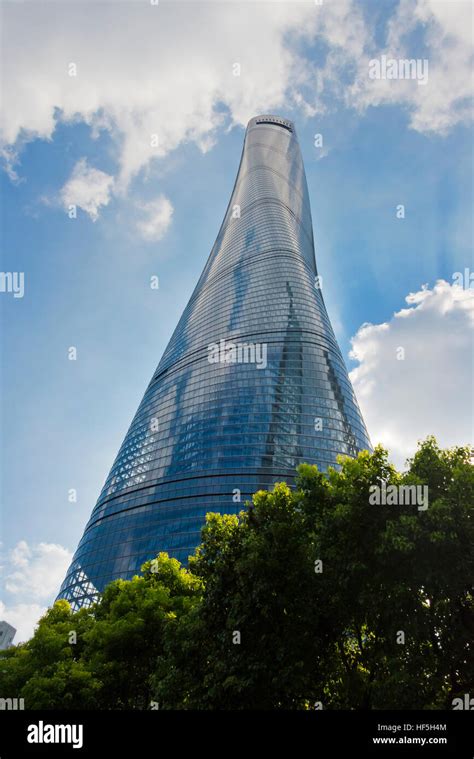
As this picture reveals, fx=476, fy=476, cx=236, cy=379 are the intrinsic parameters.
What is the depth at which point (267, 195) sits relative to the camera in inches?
4564

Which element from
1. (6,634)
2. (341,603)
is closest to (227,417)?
(341,603)

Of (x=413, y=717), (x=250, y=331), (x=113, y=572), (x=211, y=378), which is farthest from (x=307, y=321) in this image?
(x=413, y=717)

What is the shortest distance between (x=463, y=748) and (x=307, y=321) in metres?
70.0

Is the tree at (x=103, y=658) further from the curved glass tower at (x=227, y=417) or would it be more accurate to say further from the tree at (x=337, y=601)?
the curved glass tower at (x=227, y=417)

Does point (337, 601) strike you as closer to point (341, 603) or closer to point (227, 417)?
point (341, 603)

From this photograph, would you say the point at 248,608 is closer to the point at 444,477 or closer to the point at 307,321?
the point at 444,477

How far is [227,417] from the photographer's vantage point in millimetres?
67812
